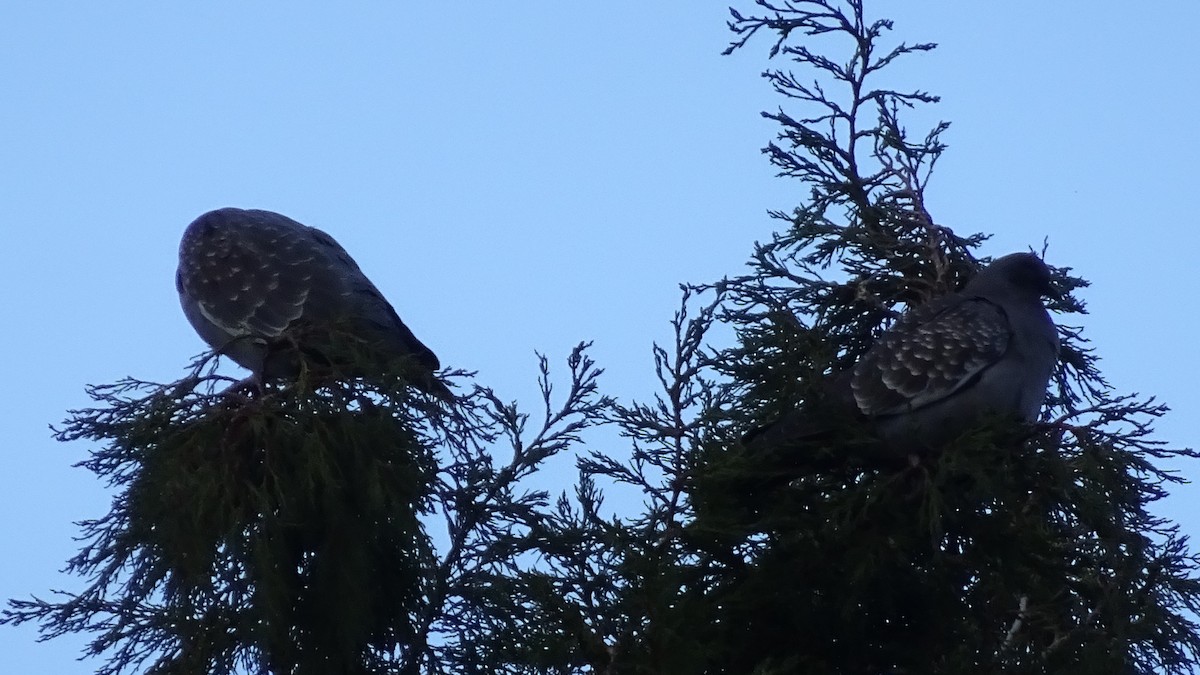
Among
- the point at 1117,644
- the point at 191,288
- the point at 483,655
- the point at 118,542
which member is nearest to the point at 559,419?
the point at 483,655

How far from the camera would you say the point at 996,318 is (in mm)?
6438

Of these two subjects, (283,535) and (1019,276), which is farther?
(1019,276)

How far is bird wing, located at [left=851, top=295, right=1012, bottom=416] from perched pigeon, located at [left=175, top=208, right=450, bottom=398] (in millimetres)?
1747

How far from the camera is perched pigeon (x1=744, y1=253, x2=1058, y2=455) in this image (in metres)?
6.12

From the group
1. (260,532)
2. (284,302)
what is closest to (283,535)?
(260,532)

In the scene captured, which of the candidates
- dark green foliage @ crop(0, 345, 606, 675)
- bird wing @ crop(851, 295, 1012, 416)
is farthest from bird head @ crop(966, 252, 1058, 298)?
dark green foliage @ crop(0, 345, 606, 675)

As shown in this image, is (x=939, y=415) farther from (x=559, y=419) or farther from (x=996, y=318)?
(x=559, y=419)

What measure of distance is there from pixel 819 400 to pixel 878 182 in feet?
5.87

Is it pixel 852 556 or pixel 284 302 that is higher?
pixel 284 302

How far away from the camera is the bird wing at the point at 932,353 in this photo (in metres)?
6.12

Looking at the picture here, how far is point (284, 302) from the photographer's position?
709cm

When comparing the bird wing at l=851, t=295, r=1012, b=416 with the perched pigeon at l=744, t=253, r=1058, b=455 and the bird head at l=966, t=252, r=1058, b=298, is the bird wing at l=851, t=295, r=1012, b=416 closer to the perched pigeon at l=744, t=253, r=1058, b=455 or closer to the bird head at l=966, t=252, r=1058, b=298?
the perched pigeon at l=744, t=253, r=1058, b=455

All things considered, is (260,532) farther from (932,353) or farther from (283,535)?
(932,353)

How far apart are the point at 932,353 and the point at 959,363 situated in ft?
0.66
